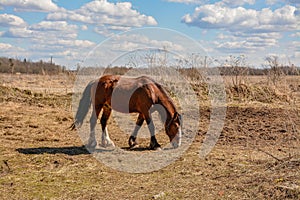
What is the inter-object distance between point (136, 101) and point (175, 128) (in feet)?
3.34

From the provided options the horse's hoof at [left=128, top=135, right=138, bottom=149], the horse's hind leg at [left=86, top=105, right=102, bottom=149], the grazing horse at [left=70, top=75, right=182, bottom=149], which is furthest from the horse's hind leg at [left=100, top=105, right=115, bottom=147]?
the horse's hoof at [left=128, top=135, right=138, bottom=149]

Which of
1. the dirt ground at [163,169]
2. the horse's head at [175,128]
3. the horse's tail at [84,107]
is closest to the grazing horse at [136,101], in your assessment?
the horse's head at [175,128]

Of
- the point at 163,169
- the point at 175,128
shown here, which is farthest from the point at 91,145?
the point at 163,169

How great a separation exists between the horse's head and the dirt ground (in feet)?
1.18

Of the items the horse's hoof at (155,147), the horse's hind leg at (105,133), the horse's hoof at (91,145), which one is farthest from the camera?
the horse's hind leg at (105,133)

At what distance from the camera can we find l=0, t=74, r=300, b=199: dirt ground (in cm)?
561

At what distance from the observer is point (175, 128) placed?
8.46m

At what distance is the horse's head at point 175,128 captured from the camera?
8438 mm

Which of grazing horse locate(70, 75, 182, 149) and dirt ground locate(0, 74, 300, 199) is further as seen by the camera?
grazing horse locate(70, 75, 182, 149)

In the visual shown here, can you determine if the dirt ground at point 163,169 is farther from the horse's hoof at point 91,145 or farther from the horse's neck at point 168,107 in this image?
the horse's neck at point 168,107

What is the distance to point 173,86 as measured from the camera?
16094 mm

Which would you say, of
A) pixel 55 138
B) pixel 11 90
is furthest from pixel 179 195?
pixel 11 90

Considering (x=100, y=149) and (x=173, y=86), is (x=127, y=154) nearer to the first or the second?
(x=100, y=149)

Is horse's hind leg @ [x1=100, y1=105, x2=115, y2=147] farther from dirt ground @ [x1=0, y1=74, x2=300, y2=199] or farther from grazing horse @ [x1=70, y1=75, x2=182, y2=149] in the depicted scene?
dirt ground @ [x1=0, y1=74, x2=300, y2=199]
